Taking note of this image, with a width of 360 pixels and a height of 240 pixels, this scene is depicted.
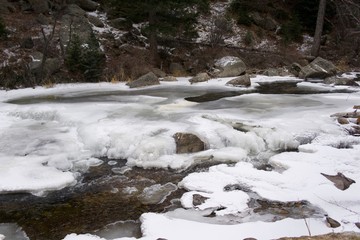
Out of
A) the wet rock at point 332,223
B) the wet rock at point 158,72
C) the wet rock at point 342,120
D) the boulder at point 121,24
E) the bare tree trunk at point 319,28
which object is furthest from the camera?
the bare tree trunk at point 319,28

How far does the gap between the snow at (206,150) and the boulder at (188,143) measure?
11 centimetres

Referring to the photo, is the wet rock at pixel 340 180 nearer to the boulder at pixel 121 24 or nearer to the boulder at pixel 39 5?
the boulder at pixel 121 24

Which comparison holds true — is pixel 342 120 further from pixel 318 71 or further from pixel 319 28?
pixel 319 28

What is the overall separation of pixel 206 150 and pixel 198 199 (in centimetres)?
194

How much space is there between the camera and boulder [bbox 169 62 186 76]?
54.1ft

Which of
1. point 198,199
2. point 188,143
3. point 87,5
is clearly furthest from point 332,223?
point 87,5

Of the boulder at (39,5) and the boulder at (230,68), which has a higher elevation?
the boulder at (39,5)

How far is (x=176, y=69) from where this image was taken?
16.8 m

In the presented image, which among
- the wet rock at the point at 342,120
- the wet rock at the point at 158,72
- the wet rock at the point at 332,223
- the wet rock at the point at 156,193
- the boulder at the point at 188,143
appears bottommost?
the wet rock at the point at 156,193

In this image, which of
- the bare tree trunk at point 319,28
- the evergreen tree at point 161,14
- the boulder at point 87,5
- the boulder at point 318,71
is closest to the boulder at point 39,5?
the boulder at point 87,5

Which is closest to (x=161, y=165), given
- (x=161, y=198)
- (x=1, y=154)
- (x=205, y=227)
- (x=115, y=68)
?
(x=161, y=198)

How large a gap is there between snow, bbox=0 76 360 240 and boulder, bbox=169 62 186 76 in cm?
568

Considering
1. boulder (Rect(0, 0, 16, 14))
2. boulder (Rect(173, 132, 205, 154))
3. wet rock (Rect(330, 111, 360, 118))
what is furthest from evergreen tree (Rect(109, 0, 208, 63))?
boulder (Rect(173, 132, 205, 154))

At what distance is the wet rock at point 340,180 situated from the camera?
199 inches
